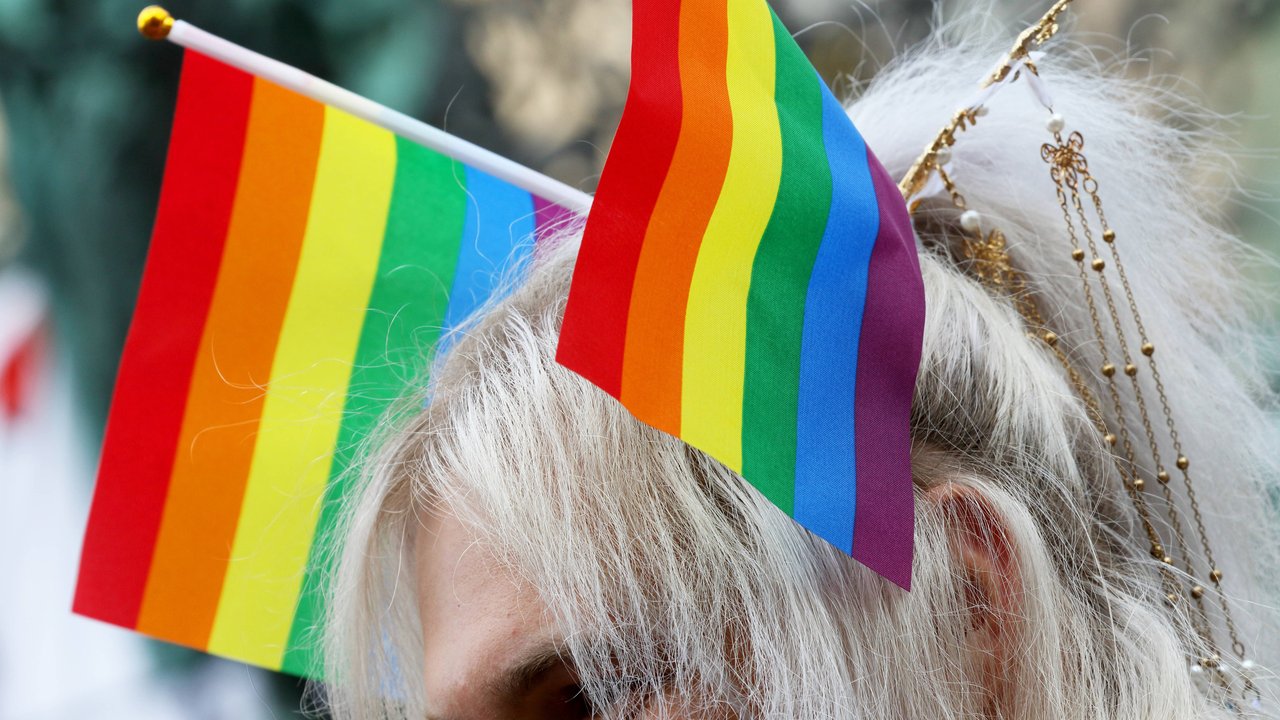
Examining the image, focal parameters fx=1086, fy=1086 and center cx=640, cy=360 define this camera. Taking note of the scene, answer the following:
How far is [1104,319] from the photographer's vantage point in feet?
3.36

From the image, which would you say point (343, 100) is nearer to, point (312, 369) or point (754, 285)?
point (312, 369)

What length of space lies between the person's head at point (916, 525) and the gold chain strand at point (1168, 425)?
0.02 m

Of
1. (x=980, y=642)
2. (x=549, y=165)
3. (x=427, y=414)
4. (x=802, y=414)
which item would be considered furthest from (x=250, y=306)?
(x=549, y=165)

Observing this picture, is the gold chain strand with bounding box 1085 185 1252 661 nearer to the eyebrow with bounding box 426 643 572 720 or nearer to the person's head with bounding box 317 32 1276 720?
the person's head with bounding box 317 32 1276 720

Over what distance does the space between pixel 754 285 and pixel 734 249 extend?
0.09 ft

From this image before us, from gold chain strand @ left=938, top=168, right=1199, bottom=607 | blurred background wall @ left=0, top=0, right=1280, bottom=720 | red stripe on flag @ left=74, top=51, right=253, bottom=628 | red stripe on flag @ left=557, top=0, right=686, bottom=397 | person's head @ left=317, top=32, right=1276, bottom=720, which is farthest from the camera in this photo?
blurred background wall @ left=0, top=0, right=1280, bottom=720

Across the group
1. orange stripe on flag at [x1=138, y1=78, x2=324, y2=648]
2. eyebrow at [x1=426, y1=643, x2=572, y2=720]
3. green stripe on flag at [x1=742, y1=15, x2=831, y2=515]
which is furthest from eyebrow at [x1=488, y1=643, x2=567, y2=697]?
orange stripe on flag at [x1=138, y1=78, x2=324, y2=648]

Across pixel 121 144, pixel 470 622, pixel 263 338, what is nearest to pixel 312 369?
pixel 263 338

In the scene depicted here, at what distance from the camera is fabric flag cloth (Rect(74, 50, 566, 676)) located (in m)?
1.14

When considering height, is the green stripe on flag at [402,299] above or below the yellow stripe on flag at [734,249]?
below

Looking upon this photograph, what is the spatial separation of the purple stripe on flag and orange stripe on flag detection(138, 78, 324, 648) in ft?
2.04

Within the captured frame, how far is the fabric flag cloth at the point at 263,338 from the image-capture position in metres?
1.14

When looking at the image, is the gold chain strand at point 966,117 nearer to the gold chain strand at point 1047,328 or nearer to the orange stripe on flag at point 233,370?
the gold chain strand at point 1047,328

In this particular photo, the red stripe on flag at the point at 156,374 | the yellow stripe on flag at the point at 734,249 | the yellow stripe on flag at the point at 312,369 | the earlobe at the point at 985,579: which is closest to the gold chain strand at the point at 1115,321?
the earlobe at the point at 985,579
